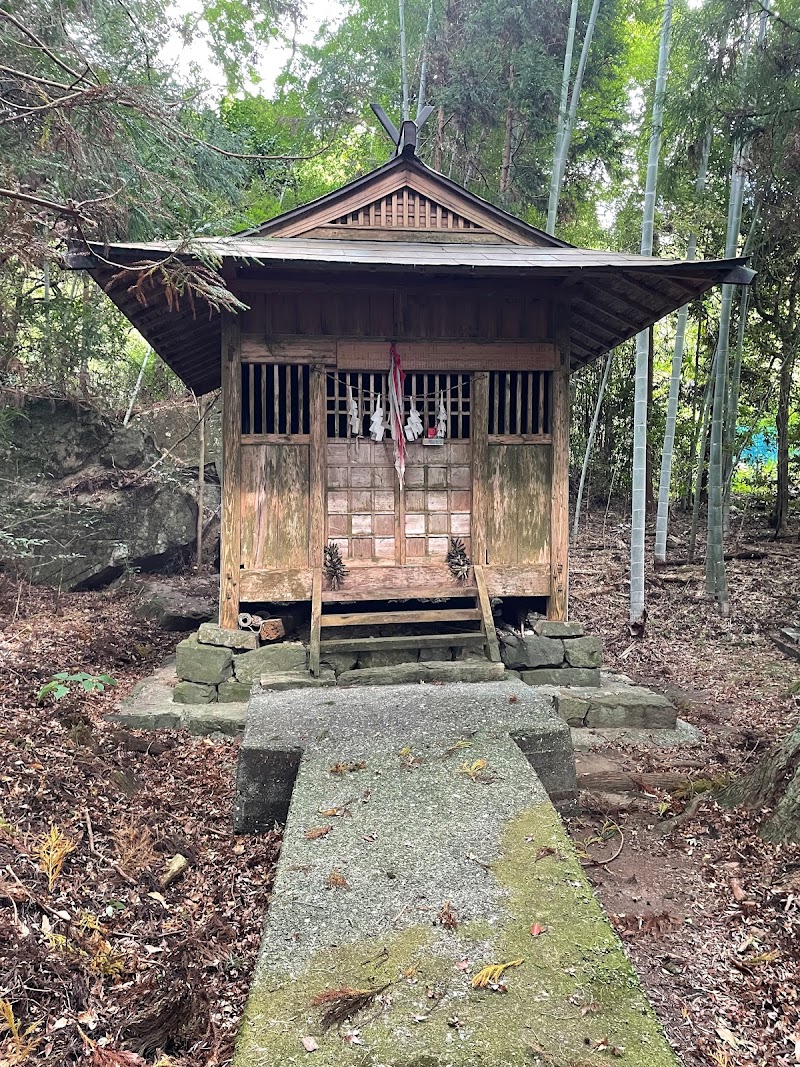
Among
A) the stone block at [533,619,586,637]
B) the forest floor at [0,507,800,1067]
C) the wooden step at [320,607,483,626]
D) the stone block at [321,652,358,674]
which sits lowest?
the forest floor at [0,507,800,1067]

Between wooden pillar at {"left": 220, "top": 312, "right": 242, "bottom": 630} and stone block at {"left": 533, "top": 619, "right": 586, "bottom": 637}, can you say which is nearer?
wooden pillar at {"left": 220, "top": 312, "right": 242, "bottom": 630}

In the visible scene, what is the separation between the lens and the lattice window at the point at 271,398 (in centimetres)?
623

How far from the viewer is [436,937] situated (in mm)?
2500

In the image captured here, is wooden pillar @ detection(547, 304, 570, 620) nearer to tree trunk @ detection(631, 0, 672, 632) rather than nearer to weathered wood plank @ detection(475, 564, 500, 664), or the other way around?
weathered wood plank @ detection(475, 564, 500, 664)

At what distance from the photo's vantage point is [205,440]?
503 inches

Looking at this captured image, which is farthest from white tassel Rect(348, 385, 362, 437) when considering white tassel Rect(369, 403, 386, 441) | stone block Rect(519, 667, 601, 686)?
stone block Rect(519, 667, 601, 686)

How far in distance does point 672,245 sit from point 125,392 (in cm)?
1152

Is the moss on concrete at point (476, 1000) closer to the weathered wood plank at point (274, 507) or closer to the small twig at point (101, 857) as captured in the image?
the small twig at point (101, 857)

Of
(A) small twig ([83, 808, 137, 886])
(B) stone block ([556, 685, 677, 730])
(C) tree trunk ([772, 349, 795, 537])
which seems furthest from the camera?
(C) tree trunk ([772, 349, 795, 537])

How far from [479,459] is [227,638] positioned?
2.75 meters

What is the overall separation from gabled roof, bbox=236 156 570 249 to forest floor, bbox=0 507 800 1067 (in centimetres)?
448

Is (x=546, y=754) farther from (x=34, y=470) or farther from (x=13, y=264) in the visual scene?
(x=34, y=470)

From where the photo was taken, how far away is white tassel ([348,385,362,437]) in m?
6.32

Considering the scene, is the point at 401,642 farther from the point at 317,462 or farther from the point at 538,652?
the point at 317,462
